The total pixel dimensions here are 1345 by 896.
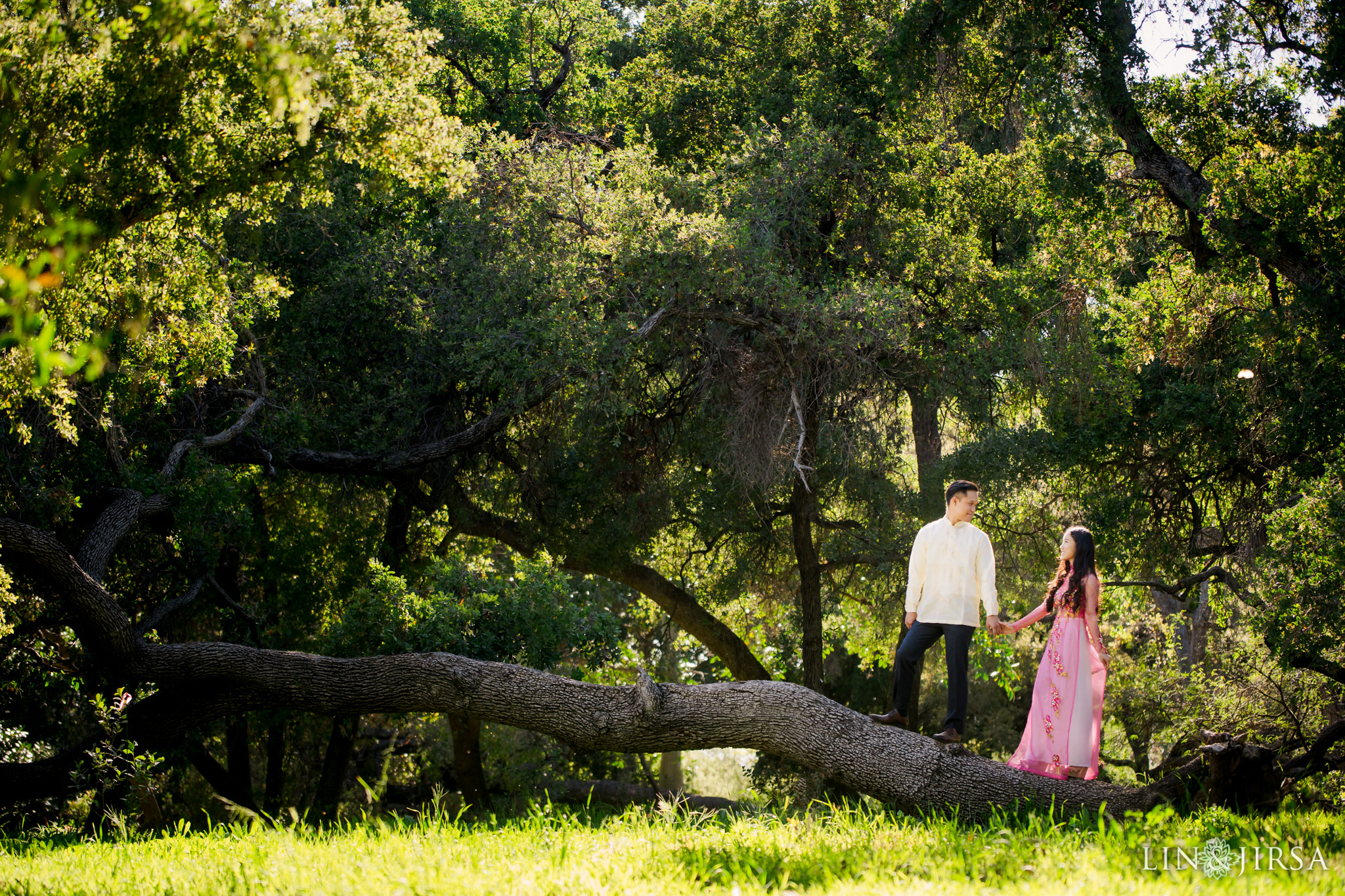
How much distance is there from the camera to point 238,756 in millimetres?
16094

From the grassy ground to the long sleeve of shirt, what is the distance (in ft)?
4.63

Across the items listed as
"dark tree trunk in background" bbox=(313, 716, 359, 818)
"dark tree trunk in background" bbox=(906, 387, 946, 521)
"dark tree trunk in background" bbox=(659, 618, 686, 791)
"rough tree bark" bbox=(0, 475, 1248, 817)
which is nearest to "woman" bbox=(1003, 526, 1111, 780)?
"rough tree bark" bbox=(0, 475, 1248, 817)

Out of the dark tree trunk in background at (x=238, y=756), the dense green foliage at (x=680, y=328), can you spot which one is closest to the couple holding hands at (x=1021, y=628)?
the dense green foliage at (x=680, y=328)

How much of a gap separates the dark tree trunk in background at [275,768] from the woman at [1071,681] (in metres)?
10.6

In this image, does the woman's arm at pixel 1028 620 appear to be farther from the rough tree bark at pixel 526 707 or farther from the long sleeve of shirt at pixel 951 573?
the rough tree bark at pixel 526 707

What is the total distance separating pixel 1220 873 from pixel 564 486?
11061 millimetres

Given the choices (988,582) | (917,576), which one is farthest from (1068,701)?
(917,576)

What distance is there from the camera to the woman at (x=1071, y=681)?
704cm

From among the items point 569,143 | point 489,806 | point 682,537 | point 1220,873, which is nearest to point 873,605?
point 682,537

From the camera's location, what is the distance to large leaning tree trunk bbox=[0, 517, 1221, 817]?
6789 millimetres

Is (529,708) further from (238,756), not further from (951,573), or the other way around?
(238,756)

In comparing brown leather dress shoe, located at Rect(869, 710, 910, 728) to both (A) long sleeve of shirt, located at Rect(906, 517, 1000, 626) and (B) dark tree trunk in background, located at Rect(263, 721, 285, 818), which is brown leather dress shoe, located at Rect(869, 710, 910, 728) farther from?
(B) dark tree trunk in background, located at Rect(263, 721, 285, 818)

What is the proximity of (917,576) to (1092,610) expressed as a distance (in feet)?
3.94

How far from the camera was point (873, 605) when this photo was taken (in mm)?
17719
